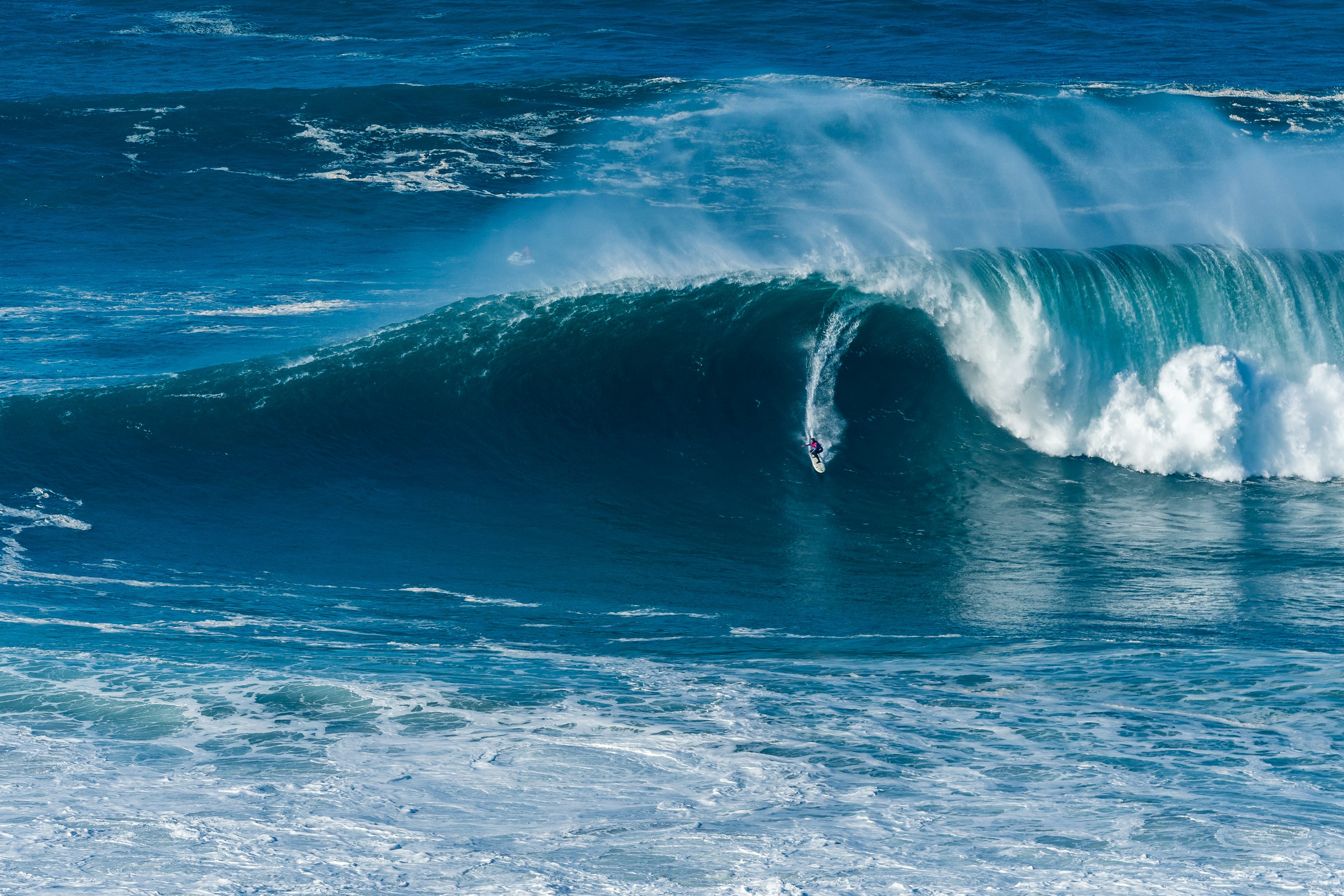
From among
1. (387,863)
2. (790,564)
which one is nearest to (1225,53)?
(790,564)

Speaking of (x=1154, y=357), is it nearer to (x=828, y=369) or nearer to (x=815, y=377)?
(x=828, y=369)

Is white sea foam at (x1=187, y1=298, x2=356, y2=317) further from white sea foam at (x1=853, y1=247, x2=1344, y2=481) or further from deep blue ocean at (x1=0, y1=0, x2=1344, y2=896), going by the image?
white sea foam at (x1=853, y1=247, x2=1344, y2=481)

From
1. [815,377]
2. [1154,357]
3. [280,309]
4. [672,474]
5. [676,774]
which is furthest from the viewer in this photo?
[280,309]

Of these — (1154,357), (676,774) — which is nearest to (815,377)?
(1154,357)

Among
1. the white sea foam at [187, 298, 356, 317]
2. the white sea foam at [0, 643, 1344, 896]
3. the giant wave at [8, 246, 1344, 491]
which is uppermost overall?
the white sea foam at [187, 298, 356, 317]

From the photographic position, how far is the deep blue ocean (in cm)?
728

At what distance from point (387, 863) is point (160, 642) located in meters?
4.40

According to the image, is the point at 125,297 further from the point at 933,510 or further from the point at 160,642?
the point at 933,510

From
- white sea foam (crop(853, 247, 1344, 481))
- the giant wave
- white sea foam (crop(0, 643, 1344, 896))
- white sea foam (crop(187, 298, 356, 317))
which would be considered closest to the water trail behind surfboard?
the giant wave

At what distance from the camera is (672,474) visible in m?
14.5

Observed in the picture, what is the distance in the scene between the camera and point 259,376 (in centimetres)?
1552

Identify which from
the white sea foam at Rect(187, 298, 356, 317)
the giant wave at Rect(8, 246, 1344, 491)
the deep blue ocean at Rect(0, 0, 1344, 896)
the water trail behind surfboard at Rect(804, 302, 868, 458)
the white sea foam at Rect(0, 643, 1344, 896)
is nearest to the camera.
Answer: the white sea foam at Rect(0, 643, 1344, 896)

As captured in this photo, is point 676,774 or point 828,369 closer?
point 676,774

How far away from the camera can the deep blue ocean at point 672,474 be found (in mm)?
7281
